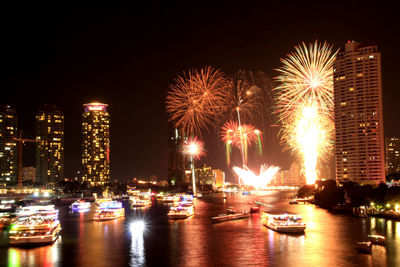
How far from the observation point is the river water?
24.7 m

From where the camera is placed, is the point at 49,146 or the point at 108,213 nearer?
the point at 108,213

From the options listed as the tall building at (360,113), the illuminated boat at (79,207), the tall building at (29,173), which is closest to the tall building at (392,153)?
the tall building at (360,113)

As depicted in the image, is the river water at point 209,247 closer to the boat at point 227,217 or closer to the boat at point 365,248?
the boat at point 365,248

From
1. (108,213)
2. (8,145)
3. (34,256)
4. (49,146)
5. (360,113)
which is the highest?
(360,113)

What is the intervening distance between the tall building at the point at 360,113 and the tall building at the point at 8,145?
97949 millimetres

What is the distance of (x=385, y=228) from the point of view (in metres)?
37.5

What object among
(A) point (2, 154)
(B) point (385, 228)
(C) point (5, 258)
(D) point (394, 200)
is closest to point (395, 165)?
(D) point (394, 200)

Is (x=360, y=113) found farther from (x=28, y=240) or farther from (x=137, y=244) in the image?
(x=28, y=240)

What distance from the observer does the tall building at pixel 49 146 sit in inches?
6737

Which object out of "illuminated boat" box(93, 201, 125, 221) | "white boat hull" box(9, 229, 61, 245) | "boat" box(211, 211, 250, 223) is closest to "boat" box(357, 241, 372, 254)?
"boat" box(211, 211, 250, 223)

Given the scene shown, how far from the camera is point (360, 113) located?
277 ft

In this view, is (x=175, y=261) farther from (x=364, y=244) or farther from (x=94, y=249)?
(x=364, y=244)

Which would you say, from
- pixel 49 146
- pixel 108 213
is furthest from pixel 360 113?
pixel 49 146

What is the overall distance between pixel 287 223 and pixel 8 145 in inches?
4950
